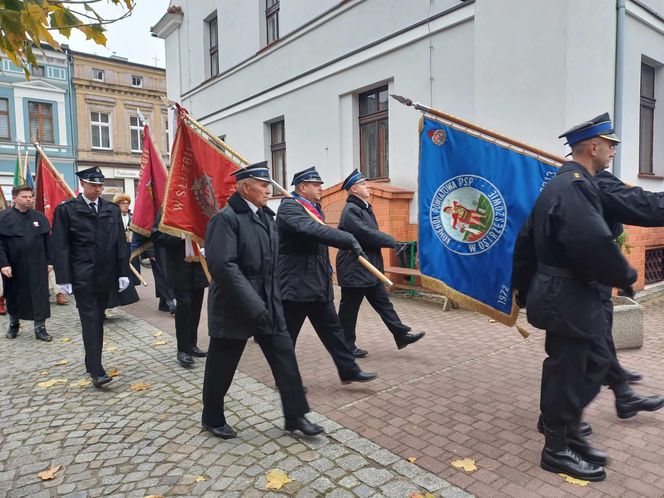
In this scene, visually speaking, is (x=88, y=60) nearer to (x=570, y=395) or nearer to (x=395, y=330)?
(x=395, y=330)

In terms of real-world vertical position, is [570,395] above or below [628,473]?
above

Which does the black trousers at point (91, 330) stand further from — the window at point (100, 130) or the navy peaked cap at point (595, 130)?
the window at point (100, 130)

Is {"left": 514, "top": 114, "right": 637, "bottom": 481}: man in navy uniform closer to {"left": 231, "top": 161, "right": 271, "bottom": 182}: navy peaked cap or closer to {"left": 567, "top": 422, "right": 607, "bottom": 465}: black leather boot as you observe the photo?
{"left": 567, "top": 422, "right": 607, "bottom": 465}: black leather boot

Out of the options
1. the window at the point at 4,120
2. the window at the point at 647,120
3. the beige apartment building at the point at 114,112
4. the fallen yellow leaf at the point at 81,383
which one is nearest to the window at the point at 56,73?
the beige apartment building at the point at 114,112

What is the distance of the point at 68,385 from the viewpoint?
4.92 m

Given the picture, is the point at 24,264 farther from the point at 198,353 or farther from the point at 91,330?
the point at 198,353

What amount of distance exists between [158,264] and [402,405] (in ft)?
17.5

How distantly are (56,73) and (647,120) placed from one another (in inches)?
1323

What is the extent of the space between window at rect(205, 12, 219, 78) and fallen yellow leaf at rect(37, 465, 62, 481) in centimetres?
1472

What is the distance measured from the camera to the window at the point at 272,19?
13266 mm

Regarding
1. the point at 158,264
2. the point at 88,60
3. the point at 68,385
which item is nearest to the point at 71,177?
the point at 88,60

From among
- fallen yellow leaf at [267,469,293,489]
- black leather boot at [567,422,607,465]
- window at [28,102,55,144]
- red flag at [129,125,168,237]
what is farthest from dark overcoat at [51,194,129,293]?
window at [28,102,55,144]

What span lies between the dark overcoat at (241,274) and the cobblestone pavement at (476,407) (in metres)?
1.09

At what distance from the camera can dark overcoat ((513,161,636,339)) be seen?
2.80m
